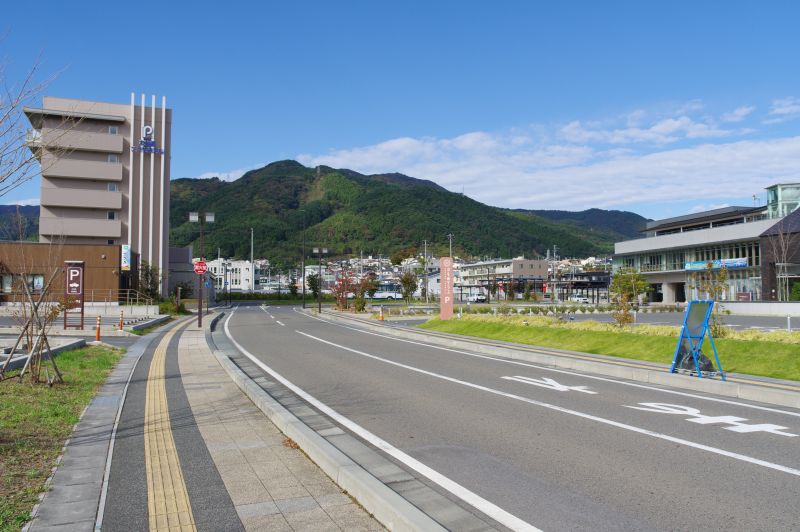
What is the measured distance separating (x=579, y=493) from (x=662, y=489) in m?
0.78

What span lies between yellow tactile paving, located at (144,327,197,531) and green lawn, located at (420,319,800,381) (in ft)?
36.8

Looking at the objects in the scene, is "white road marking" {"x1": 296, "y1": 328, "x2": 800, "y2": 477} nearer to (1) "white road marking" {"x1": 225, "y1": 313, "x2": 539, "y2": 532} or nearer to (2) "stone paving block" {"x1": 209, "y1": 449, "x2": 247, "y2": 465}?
(1) "white road marking" {"x1": 225, "y1": 313, "x2": 539, "y2": 532}

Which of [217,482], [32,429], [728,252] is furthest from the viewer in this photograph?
[728,252]

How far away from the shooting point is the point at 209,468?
242 inches

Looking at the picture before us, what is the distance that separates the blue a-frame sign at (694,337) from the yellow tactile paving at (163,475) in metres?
9.37

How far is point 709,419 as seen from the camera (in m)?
8.45

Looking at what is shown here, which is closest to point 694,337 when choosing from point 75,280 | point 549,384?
point 549,384

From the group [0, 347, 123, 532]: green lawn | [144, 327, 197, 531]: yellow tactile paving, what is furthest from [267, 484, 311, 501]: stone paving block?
[0, 347, 123, 532]: green lawn

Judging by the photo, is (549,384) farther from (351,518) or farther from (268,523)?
(268,523)

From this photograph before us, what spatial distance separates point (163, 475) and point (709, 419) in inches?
284

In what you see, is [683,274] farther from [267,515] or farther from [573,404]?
[267,515]

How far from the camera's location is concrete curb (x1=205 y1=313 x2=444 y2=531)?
14.5ft

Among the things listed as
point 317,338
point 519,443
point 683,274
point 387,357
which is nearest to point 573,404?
point 519,443

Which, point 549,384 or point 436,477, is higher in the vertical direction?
point 436,477
